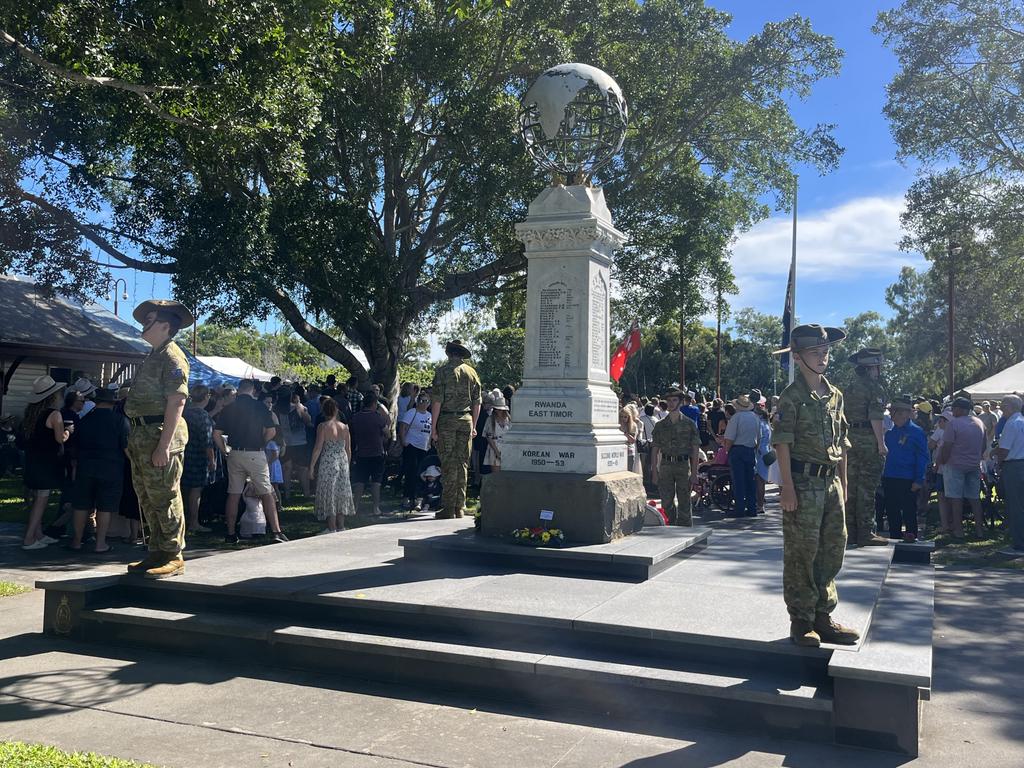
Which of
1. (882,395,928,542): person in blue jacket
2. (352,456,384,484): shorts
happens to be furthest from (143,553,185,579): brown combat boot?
(882,395,928,542): person in blue jacket

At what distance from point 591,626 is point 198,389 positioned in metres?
7.69

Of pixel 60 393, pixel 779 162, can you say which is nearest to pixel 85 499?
pixel 60 393

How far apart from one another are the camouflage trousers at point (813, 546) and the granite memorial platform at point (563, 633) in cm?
29

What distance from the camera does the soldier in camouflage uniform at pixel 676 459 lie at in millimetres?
11023

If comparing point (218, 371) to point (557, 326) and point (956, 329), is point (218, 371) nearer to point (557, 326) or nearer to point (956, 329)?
point (557, 326)

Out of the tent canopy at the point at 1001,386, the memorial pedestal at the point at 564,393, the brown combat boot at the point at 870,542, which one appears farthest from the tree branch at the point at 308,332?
the tent canopy at the point at 1001,386

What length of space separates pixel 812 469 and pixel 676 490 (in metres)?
5.98

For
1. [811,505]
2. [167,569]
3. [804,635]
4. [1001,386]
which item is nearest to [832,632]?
[804,635]

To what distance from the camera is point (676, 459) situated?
11.1 metres

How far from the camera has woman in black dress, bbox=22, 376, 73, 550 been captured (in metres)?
10.3

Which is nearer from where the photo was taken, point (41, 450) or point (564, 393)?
point (564, 393)

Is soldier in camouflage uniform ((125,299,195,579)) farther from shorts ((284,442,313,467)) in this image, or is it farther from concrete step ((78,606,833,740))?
shorts ((284,442,313,467))

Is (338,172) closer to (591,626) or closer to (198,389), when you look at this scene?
(198,389)

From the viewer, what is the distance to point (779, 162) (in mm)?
21531
